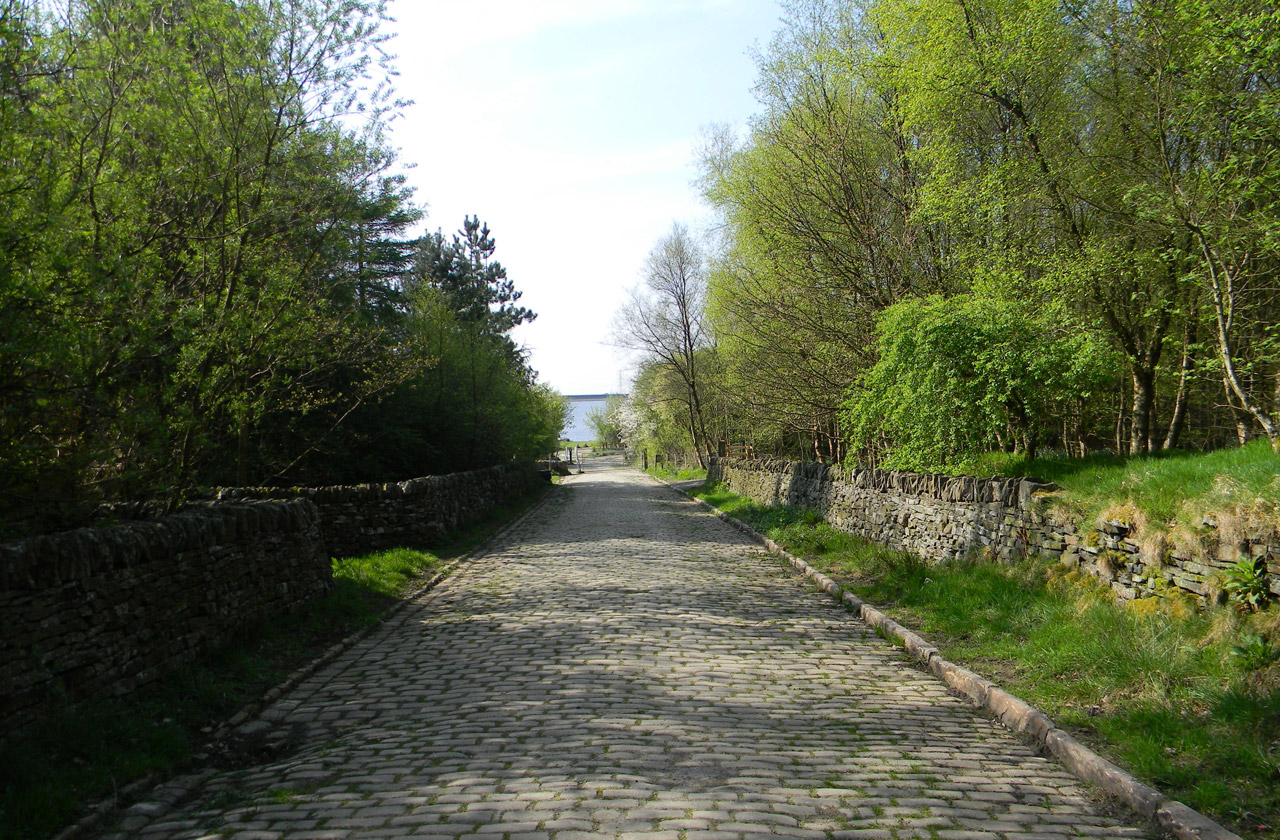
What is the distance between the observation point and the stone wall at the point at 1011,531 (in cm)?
602

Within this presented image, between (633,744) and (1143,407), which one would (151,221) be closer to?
(633,744)

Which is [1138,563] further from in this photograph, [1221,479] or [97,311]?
[97,311]

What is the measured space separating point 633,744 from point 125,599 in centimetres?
394

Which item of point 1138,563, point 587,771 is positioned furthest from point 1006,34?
point 587,771

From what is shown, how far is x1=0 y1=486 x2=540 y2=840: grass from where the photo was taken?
13.7ft

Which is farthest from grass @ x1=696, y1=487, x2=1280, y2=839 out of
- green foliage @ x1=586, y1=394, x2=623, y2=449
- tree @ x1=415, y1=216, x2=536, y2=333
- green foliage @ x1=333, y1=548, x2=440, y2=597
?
green foliage @ x1=586, y1=394, x2=623, y2=449

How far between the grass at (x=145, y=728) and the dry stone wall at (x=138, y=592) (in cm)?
16

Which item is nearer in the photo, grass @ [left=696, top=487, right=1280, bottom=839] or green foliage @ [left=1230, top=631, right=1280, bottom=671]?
grass @ [left=696, top=487, right=1280, bottom=839]

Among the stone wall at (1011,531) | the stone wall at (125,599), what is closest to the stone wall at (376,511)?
the stone wall at (125,599)

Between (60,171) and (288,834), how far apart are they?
5.35 m

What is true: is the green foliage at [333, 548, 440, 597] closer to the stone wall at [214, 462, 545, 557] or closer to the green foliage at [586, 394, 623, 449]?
the stone wall at [214, 462, 545, 557]

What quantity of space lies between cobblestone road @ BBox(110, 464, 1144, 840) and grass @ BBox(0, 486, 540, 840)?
1.25 ft

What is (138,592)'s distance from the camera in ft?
19.8

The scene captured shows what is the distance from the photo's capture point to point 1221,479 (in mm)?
6555
